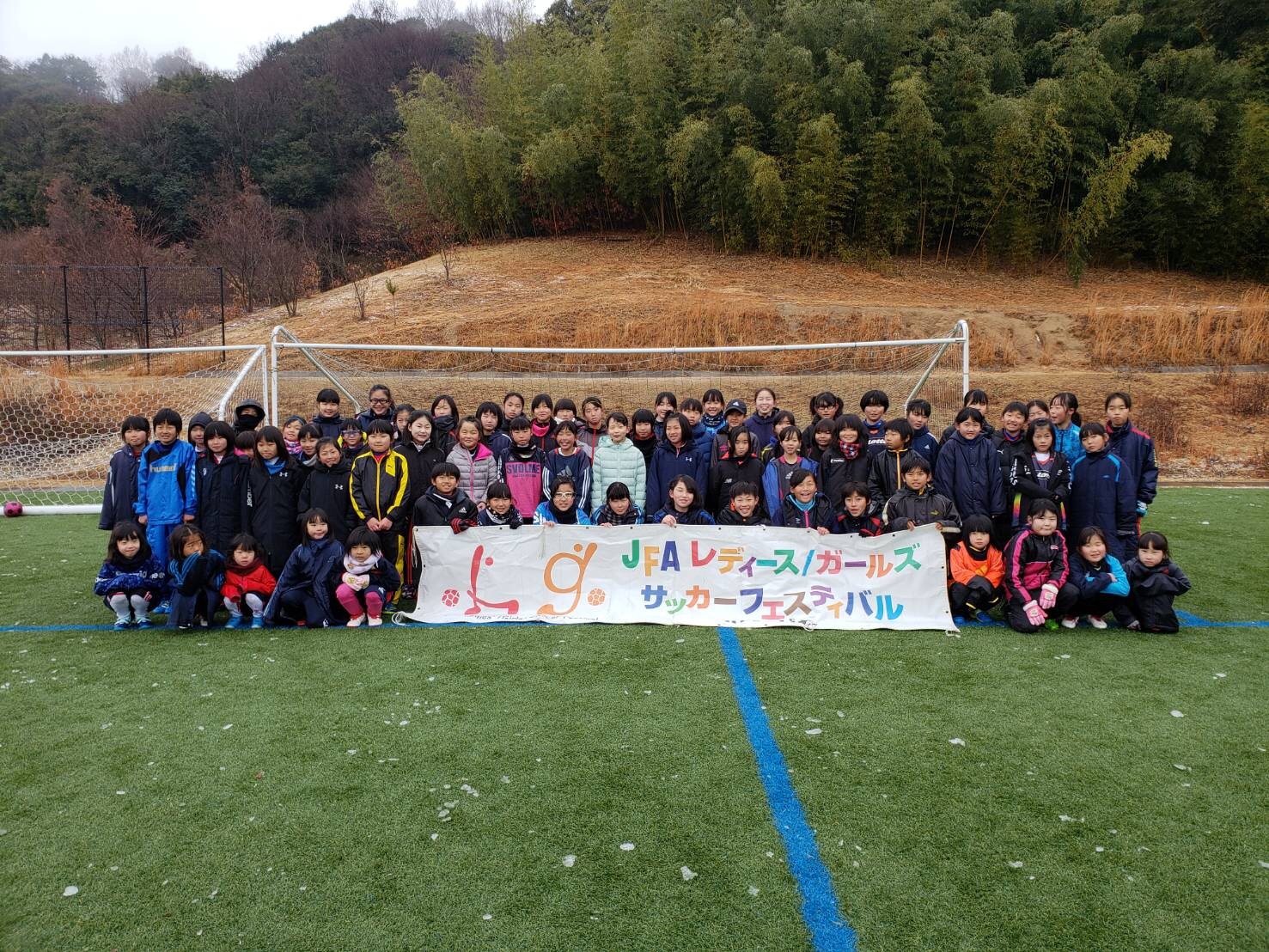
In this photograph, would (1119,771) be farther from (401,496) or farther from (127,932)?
(401,496)

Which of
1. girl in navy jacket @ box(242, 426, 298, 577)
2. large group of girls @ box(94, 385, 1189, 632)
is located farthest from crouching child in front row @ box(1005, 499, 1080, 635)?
girl in navy jacket @ box(242, 426, 298, 577)

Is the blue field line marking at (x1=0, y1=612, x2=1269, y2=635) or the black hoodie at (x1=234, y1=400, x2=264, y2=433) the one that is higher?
the black hoodie at (x1=234, y1=400, x2=264, y2=433)

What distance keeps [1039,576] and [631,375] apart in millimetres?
10365

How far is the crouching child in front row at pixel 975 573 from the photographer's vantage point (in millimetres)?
4742

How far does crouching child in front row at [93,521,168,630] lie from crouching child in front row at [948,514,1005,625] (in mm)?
5112

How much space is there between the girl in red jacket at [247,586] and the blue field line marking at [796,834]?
10.1ft

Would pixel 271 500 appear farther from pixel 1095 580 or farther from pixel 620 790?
pixel 1095 580

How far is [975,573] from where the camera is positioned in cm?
477

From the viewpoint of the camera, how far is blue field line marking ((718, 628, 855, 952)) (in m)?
2.16

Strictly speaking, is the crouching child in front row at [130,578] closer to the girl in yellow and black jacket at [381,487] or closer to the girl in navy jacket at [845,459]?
the girl in yellow and black jacket at [381,487]

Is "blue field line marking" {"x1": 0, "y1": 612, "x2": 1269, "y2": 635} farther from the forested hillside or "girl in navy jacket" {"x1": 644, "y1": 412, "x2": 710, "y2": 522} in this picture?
the forested hillside

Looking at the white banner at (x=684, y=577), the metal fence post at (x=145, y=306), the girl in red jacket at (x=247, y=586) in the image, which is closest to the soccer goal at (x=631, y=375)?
the metal fence post at (x=145, y=306)

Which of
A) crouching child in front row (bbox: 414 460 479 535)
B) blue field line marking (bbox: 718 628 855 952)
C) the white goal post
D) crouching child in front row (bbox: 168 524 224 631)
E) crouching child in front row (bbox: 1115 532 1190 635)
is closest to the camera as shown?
blue field line marking (bbox: 718 628 855 952)

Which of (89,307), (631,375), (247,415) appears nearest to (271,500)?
(247,415)
